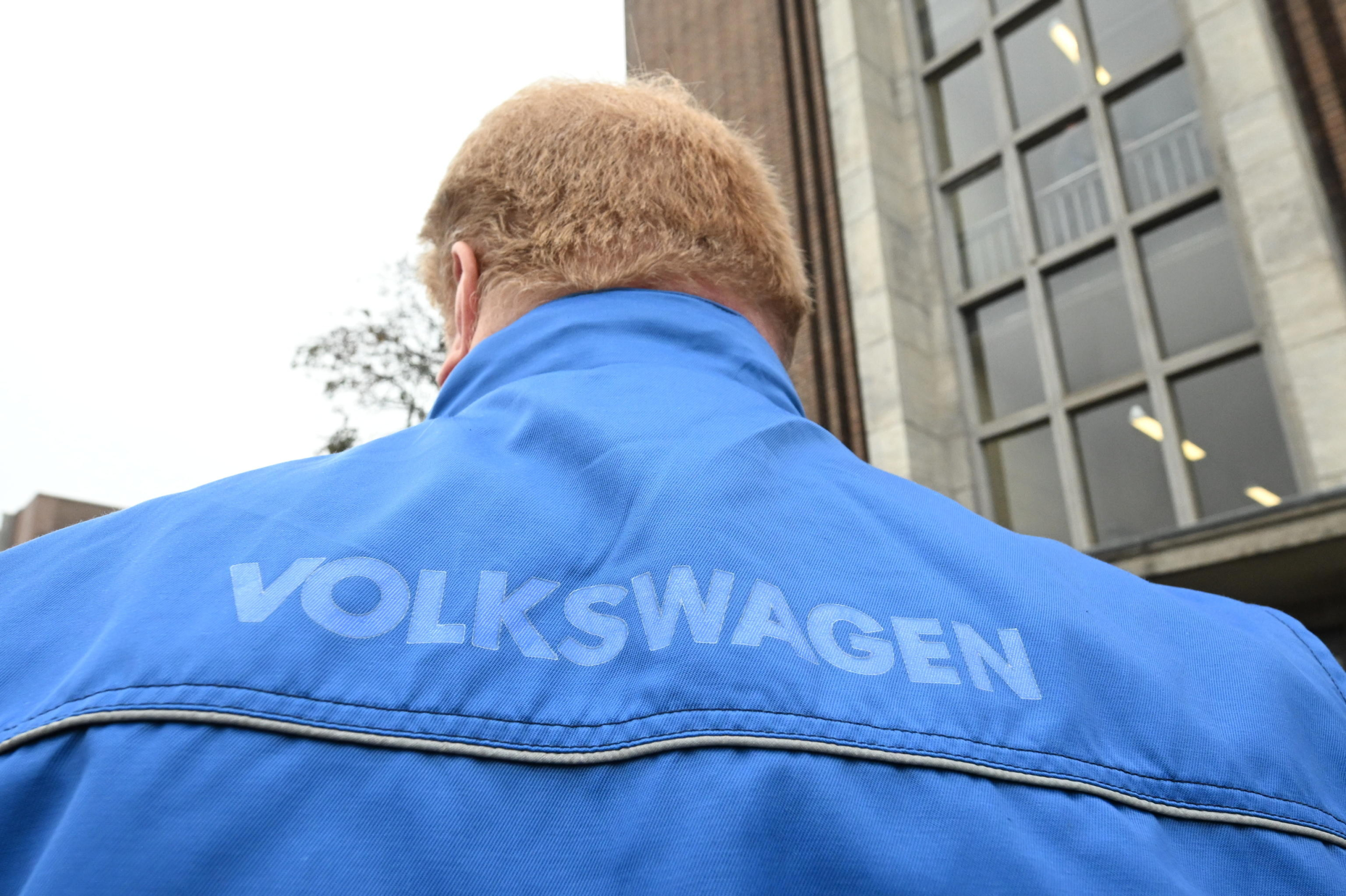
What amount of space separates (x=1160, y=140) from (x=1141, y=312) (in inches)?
63.5

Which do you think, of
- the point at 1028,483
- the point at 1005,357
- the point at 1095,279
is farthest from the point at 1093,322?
the point at 1028,483

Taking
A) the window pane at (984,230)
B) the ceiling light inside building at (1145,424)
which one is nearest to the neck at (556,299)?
the ceiling light inside building at (1145,424)

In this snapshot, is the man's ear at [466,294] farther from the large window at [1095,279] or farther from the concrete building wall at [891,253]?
the concrete building wall at [891,253]

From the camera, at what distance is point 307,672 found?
705mm

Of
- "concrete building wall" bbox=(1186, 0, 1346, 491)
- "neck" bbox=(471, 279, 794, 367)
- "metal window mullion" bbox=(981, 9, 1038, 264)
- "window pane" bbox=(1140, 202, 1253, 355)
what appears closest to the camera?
"neck" bbox=(471, 279, 794, 367)

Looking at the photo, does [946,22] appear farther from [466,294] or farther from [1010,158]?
[466,294]

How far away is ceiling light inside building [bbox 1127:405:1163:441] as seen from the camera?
26.0 ft

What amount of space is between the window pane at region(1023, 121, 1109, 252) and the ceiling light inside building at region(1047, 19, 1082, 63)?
28.4 inches

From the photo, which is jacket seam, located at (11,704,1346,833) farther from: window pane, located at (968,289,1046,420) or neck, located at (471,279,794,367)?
window pane, located at (968,289,1046,420)

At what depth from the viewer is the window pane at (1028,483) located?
28.1 feet

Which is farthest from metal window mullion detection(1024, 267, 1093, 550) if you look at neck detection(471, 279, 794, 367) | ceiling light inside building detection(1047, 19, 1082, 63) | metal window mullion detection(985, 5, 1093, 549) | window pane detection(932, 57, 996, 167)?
neck detection(471, 279, 794, 367)

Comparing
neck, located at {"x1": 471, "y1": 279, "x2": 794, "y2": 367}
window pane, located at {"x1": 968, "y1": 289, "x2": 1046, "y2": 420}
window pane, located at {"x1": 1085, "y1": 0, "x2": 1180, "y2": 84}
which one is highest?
window pane, located at {"x1": 1085, "y1": 0, "x2": 1180, "y2": 84}

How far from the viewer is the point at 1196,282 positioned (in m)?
8.02

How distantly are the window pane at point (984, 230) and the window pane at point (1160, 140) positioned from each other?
47.6 inches
